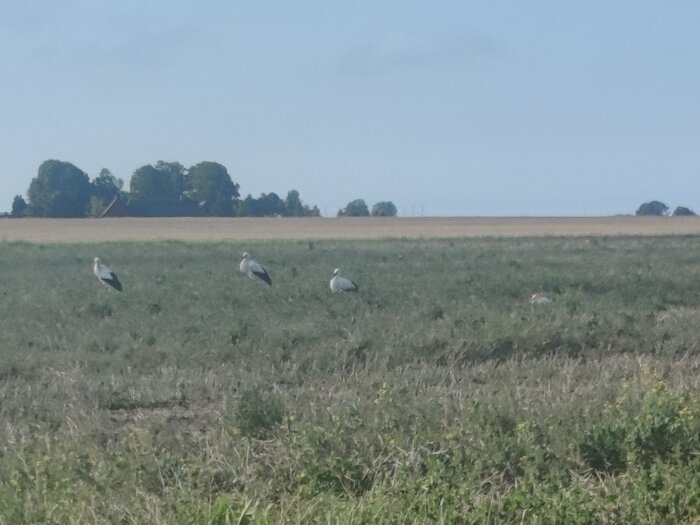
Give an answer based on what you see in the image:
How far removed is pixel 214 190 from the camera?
8312 cm

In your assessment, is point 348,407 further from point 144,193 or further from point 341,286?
point 144,193

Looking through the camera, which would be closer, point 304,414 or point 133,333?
point 304,414

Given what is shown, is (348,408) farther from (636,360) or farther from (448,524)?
(636,360)

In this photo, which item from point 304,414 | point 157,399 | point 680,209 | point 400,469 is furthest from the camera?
point 680,209

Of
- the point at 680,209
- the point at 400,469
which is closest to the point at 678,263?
the point at 400,469

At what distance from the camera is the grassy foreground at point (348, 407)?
6.24 m

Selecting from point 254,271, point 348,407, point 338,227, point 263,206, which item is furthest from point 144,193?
point 348,407

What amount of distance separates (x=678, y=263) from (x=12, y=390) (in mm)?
18847

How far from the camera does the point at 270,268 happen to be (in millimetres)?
25047

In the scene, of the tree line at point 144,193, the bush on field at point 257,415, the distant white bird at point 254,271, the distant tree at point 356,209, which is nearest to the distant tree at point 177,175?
the tree line at point 144,193

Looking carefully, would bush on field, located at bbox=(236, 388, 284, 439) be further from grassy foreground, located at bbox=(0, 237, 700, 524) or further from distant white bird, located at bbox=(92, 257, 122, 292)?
distant white bird, located at bbox=(92, 257, 122, 292)

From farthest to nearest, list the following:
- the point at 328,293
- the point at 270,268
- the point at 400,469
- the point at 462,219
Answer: the point at 462,219
the point at 270,268
the point at 328,293
the point at 400,469

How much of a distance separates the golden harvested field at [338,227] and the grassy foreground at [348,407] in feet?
116

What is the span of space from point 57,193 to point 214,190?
10.6 metres
